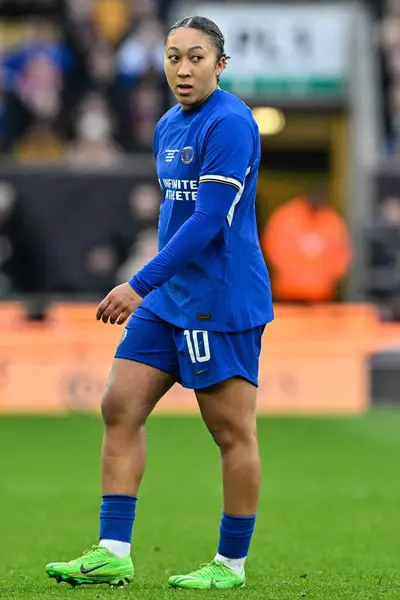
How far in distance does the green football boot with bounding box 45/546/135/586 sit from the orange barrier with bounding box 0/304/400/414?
28.3 ft

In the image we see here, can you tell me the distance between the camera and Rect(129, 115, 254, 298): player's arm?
18.1 feet

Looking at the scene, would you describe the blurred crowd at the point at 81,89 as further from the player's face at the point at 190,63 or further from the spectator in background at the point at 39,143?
the player's face at the point at 190,63

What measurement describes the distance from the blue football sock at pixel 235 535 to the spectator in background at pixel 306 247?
11.1 metres

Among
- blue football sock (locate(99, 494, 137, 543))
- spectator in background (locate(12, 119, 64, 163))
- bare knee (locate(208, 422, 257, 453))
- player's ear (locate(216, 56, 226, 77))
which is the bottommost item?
blue football sock (locate(99, 494, 137, 543))

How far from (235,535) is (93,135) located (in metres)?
13.4

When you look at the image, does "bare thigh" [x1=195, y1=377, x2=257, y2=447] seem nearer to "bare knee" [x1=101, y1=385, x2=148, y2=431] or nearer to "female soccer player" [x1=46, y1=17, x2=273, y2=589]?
"female soccer player" [x1=46, y1=17, x2=273, y2=589]

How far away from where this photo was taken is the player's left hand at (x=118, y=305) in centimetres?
544

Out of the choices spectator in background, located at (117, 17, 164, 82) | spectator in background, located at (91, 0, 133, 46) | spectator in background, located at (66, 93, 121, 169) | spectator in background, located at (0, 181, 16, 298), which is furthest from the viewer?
spectator in background, located at (91, 0, 133, 46)

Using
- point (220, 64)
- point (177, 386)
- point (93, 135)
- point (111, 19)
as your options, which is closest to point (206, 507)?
point (220, 64)

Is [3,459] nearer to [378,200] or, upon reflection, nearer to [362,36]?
[378,200]

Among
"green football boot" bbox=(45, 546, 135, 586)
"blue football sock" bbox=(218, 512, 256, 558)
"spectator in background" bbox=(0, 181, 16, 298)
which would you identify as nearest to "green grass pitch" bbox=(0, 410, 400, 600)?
"green football boot" bbox=(45, 546, 135, 586)

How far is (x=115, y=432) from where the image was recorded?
223 inches

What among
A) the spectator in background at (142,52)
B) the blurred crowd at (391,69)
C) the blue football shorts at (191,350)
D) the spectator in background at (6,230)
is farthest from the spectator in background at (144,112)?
the blue football shorts at (191,350)

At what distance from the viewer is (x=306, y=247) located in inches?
665
